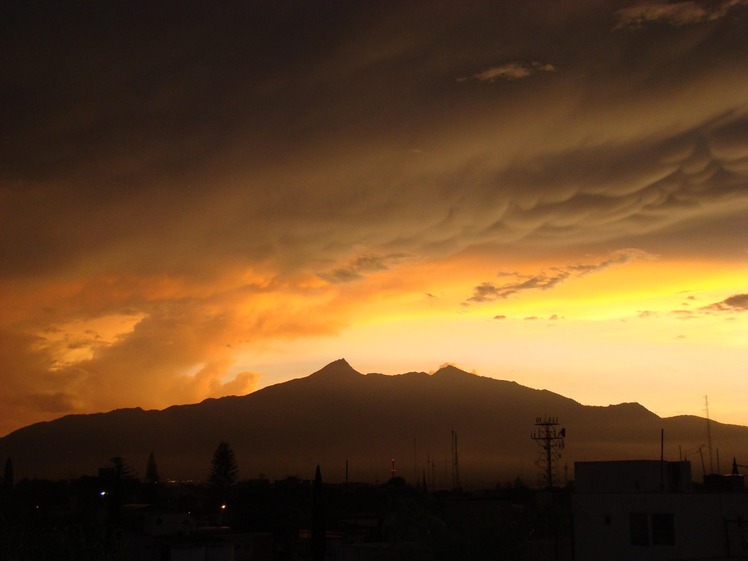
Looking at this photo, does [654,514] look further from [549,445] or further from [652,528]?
[549,445]

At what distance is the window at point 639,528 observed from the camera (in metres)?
33.3

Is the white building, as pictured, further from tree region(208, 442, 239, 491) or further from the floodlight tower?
tree region(208, 442, 239, 491)

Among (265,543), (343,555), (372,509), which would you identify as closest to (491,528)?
(343,555)

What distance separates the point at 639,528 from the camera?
33.5 metres

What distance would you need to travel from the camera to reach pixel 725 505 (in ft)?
105

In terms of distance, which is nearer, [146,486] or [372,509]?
[372,509]

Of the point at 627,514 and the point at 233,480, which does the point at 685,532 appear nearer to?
the point at 627,514

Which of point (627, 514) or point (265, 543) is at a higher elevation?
point (627, 514)

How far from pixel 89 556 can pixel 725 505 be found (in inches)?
927

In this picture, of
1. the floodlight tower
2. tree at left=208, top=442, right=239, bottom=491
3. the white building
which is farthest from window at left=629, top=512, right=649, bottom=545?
tree at left=208, top=442, right=239, bottom=491

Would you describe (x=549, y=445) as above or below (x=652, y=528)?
above

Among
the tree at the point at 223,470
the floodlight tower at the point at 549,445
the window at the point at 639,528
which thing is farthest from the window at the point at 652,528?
the tree at the point at 223,470

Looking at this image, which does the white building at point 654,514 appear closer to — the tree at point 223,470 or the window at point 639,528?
the window at point 639,528

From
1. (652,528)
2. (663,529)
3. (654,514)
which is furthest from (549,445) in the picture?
(663,529)
